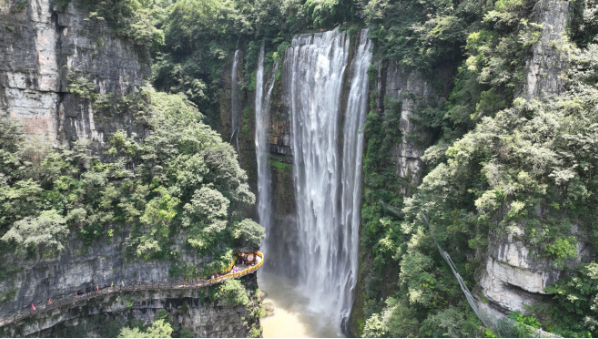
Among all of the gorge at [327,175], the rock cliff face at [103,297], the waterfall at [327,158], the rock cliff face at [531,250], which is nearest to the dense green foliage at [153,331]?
the gorge at [327,175]

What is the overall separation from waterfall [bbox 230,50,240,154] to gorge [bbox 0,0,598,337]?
11.8ft

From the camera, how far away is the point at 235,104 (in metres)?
33.5

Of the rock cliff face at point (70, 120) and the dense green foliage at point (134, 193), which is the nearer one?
the dense green foliage at point (134, 193)

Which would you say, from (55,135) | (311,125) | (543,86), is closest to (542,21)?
(543,86)

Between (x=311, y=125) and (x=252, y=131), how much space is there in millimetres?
7192

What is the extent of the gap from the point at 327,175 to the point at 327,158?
4.18 ft

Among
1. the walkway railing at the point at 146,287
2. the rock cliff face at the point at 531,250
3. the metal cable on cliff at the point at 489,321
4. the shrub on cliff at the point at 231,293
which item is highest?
the rock cliff face at the point at 531,250

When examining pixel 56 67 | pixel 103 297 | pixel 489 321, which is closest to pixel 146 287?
pixel 103 297

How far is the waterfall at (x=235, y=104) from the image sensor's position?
109 ft

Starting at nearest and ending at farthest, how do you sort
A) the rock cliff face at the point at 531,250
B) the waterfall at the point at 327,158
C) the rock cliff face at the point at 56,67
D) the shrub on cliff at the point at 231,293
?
the rock cliff face at the point at 531,250, the rock cliff face at the point at 56,67, the shrub on cliff at the point at 231,293, the waterfall at the point at 327,158

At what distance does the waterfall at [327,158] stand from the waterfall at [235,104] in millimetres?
6107

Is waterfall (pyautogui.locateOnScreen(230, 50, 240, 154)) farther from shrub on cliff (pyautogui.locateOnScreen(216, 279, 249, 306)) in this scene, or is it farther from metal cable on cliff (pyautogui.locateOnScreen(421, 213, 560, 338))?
metal cable on cliff (pyautogui.locateOnScreen(421, 213, 560, 338))

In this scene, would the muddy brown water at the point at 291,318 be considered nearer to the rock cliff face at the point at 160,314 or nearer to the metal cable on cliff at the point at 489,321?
the rock cliff face at the point at 160,314

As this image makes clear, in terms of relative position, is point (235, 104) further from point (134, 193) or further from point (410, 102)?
point (410, 102)
